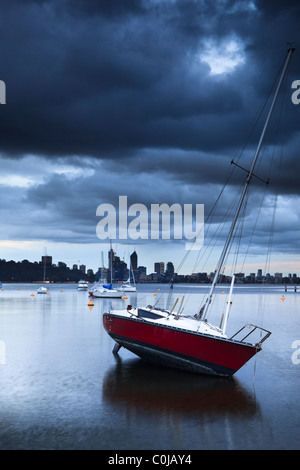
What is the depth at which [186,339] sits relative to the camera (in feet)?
68.5

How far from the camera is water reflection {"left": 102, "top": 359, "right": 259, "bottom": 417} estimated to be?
17047 mm

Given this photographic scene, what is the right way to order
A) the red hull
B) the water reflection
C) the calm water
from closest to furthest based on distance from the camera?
the calm water < the water reflection < the red hull

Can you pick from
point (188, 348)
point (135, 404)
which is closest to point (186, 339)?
point (188, 348)

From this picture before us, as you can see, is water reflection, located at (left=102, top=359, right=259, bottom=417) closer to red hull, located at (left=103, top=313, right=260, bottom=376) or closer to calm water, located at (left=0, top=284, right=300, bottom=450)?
calm water, located at (left=0, top=284, right=300, bottom=450)

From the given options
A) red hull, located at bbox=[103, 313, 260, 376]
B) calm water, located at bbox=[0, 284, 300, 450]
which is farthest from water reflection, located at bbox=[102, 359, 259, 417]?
red hull, located at bbox=[103, 313, 260, 376]

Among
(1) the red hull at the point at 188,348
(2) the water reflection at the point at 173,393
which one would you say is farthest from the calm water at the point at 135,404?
(1) the red hull at the point at 188,348

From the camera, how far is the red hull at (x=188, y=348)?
2031 cm

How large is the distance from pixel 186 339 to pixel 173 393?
8.66ft

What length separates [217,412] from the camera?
16.6 meters

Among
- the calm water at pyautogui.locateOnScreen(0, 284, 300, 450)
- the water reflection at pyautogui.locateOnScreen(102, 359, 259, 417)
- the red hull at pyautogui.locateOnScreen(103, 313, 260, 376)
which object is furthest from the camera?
the red hull at pyautogui.locateOnScreen(103, 313, 260, 376)

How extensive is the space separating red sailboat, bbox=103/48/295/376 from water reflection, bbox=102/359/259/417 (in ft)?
2.17

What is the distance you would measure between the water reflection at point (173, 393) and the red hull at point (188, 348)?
689 mm

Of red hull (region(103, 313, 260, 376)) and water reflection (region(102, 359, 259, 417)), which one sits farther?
red hull (region(103, 313, 260, 376))
